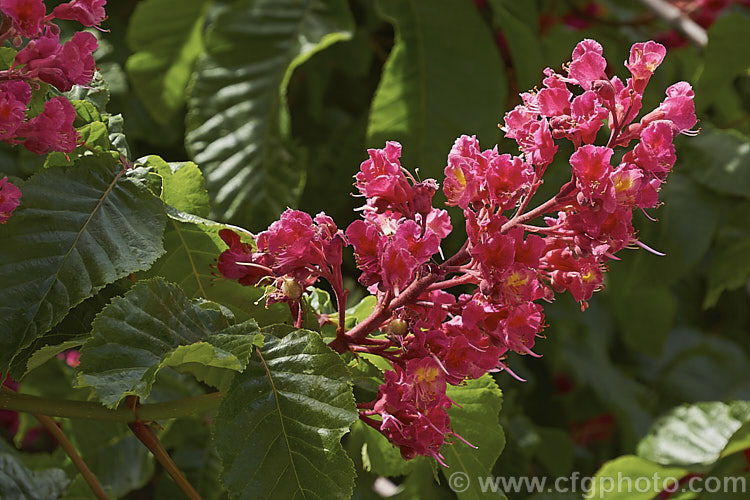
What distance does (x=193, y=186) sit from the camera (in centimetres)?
69

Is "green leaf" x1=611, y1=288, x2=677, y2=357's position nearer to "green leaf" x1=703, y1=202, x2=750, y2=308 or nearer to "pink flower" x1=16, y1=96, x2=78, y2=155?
"green leaf" x1=703, y1=202, x2=750, y2=308

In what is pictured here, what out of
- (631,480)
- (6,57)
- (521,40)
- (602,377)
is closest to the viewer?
(6,57)

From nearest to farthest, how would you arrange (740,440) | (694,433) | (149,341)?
(149,341), (740,440), (694,433)

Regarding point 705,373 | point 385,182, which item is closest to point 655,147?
point 385,182

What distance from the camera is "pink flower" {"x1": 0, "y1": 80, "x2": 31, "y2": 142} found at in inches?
20.3

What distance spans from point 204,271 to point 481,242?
24cm

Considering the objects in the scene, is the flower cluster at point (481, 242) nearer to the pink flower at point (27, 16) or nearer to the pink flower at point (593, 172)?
the pink flower at point (593, 172)

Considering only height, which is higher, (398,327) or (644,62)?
(644,62)

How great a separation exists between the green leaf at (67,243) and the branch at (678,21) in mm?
1250

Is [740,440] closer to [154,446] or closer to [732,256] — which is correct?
[732,256]

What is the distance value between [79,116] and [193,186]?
0.34 feet

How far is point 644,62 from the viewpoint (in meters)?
0.59

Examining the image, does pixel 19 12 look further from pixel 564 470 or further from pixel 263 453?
pixel 564 470

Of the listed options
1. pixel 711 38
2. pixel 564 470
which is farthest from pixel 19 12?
pixel 564 470
